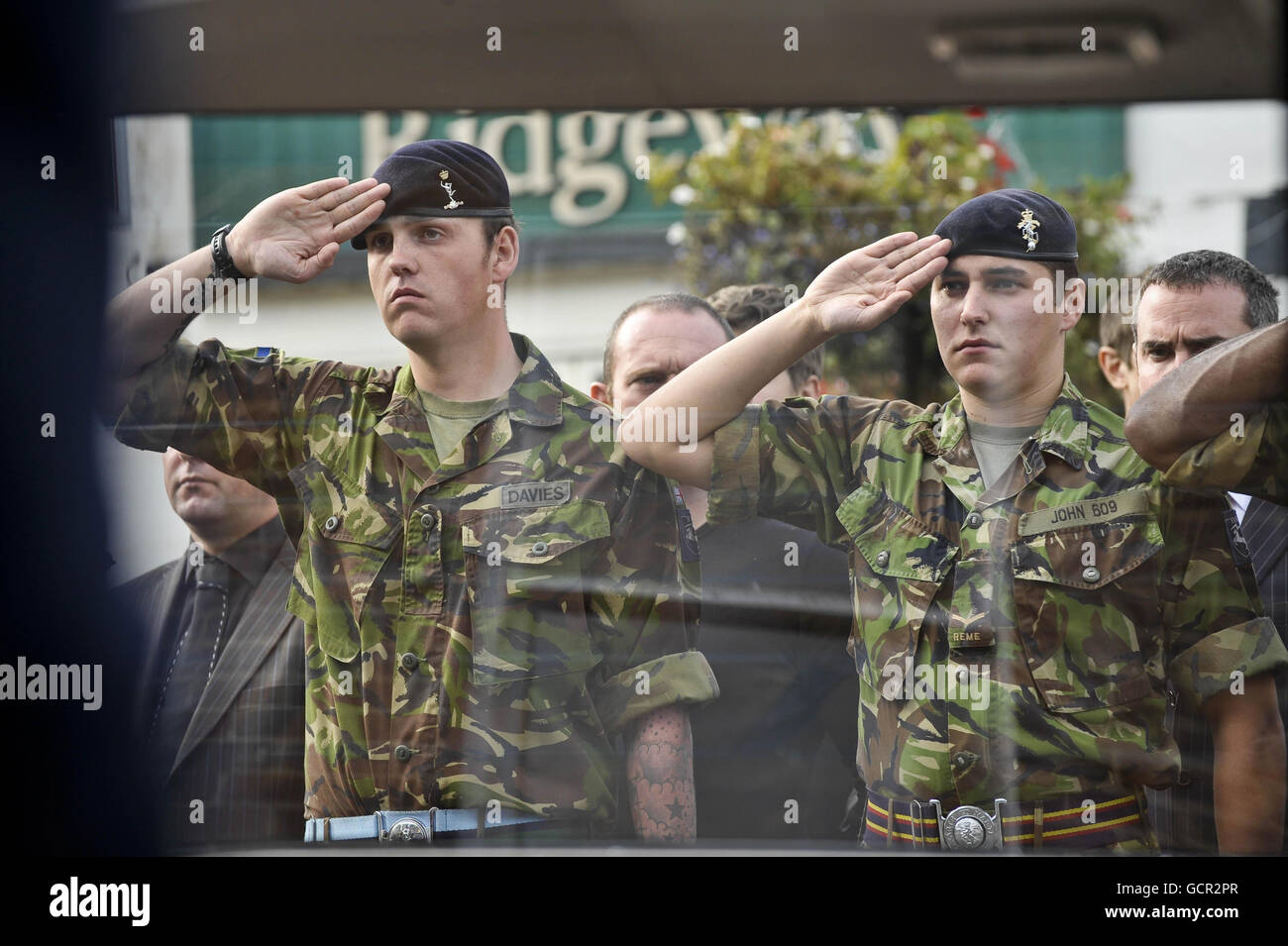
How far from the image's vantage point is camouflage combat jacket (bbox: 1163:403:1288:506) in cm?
248

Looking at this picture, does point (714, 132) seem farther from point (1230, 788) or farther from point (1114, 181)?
point (1230, 788)

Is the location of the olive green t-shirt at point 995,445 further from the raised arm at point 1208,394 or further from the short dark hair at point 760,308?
the short dark hair at point 760,308

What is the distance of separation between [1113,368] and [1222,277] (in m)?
0.26

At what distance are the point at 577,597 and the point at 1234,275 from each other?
4.51ft

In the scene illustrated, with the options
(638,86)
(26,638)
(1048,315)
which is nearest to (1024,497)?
(1048,315)

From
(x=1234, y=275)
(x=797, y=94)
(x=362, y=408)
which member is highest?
(x=797, y=94)

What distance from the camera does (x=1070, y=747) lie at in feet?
7.95

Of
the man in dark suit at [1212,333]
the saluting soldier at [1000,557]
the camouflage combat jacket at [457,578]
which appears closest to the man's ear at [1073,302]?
the saluting soldier at [1000,557]

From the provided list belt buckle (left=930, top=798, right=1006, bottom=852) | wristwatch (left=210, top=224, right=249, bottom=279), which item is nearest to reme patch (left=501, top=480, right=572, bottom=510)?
wristwatch (left=210, top=224, right=249, bottom=279)

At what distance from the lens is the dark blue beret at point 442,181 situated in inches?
101

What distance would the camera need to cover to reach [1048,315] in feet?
8.27

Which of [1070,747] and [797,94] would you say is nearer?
[1070,747]

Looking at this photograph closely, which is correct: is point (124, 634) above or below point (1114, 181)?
below

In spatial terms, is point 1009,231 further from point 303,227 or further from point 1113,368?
point 303,227
